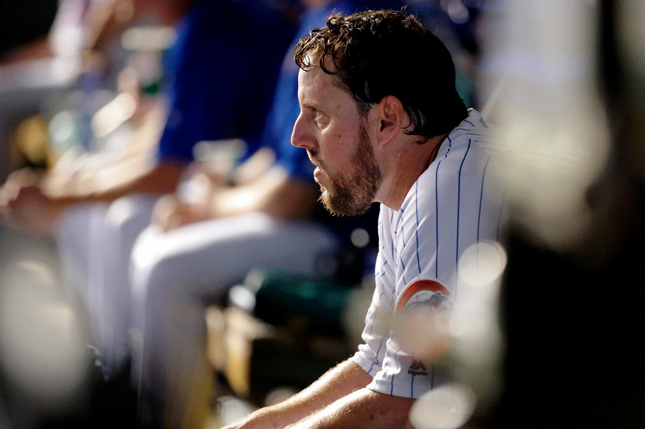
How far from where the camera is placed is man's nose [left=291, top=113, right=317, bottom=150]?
1.23 m

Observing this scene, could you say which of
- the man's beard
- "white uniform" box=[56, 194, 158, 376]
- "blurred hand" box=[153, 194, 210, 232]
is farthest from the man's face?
"white uniform" box=[56, 194, 158, 376]

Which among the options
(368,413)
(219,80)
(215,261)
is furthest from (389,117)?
(219,80)

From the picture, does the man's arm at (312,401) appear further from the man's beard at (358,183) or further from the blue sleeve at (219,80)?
the blue sleeve at (219,80)

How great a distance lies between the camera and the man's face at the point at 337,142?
1.18 meters

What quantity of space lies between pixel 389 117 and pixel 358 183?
0.37 feet

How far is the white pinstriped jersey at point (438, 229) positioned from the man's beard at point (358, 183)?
0.28 feet

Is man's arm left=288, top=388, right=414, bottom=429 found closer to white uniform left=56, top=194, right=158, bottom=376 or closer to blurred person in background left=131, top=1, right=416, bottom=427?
blurred person in background left=131, top=1, right=416, bottom=427

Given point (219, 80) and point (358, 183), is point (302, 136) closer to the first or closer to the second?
Answer: point (358, 183)

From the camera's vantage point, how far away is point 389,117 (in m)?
1.16

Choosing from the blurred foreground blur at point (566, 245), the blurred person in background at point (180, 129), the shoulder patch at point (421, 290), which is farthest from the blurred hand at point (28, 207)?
the blurred foreground blur at point (566, 245)

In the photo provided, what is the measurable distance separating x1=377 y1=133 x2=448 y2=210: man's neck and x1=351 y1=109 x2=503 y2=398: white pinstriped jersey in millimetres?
44

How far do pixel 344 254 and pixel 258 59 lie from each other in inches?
34.8

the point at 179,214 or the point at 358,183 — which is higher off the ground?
the point at 358,183

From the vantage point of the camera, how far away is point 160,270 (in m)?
1.93
